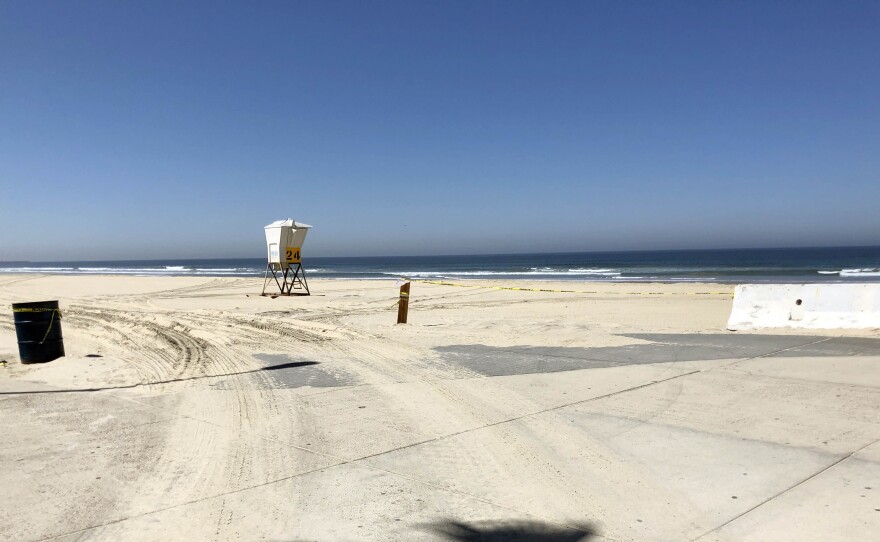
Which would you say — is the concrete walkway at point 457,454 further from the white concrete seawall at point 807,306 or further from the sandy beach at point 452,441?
the white concrete seawall at point 807,306

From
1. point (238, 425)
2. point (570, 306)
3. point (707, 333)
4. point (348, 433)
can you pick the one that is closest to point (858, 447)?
point (348, 433)

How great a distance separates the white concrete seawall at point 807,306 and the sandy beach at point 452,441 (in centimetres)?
48

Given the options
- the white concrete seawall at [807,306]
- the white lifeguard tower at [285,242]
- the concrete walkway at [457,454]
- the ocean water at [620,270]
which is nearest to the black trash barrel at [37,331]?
the concrete walkway at [457,454]

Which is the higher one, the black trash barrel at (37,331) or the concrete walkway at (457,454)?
the black trash barrel at (37,331)

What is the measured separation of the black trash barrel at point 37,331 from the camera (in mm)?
8562

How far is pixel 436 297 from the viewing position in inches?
874

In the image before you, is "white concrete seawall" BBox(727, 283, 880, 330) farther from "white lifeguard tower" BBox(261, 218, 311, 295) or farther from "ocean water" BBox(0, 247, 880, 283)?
"ocean water" BBox(0, 247, 880, 283)

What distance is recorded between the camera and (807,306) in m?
10.5

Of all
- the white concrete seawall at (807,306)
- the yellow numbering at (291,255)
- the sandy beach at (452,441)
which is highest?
the yellow numbering at (291,255)

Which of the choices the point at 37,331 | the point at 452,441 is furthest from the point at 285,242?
the point at 452,441

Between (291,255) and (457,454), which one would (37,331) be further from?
(291,255)

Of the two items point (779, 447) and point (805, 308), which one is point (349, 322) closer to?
point (805, 308)

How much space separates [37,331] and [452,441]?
277 inches

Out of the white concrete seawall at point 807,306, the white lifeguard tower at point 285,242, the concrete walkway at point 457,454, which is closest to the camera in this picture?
the concrete walkway at point 457,454
